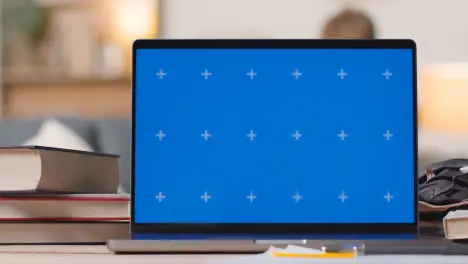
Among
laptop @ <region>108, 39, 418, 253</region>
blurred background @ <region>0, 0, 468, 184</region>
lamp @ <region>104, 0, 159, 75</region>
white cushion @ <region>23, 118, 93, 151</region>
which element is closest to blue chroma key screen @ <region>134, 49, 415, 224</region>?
laptop @ <region>108, 39, 418, 253</region>

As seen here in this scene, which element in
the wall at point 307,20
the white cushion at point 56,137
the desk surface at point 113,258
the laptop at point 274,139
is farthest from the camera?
the wall at point 307,20

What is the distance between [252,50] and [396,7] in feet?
9.07

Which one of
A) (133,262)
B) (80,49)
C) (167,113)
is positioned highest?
(80,49)

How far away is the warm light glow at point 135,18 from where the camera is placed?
344cm

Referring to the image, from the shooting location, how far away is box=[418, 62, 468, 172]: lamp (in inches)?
132

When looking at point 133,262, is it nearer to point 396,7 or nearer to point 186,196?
point 186,196

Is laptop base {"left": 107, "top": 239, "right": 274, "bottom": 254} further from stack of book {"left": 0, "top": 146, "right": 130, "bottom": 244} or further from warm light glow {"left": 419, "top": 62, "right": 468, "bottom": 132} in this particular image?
warm light glow {"left": 419, "top": 62, "right": 468, "bottom": 132}

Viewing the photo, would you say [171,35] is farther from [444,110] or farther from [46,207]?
[46,207]

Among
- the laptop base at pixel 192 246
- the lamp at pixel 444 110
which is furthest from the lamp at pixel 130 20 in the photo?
the laptop base at pixel 192 246

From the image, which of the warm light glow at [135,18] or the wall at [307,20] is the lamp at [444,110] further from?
the warm light glow at [135,18]

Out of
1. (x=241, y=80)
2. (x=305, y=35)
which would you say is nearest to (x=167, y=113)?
(x=241, y=80)

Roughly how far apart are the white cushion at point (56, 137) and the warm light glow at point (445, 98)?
1433mm

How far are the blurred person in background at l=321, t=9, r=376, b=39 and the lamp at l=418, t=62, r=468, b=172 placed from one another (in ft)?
0.91

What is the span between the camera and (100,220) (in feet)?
2.53
